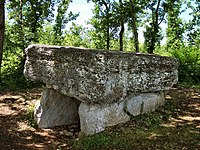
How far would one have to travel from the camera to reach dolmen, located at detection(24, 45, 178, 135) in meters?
5.75

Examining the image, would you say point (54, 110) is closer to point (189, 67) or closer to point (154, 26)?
point (189, 67)

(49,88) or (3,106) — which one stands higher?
(49,88)

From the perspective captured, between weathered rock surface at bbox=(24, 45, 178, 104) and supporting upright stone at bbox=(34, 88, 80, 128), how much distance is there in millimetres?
553

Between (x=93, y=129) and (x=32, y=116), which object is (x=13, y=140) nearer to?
(x=32, y=116)

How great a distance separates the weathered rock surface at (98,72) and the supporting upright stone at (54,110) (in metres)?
0.55

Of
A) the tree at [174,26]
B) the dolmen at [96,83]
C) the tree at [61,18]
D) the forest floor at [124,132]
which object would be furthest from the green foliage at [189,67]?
the tree at [61,18]

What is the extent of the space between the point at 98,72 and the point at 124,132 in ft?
4.36

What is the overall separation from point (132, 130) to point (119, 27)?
48.4 feet

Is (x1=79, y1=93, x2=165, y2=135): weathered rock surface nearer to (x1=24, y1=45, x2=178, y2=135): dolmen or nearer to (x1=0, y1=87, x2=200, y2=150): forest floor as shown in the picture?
(x1=24, y1=45, x2=178, y2=135): dolmen

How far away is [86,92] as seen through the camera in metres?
5.82

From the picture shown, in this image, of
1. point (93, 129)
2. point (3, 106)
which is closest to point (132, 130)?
point (93, 129)

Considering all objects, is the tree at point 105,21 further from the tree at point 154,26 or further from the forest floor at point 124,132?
→ the forest floor at point 124,132

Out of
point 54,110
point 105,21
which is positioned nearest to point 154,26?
point 105,21

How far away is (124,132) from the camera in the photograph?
238 inches
